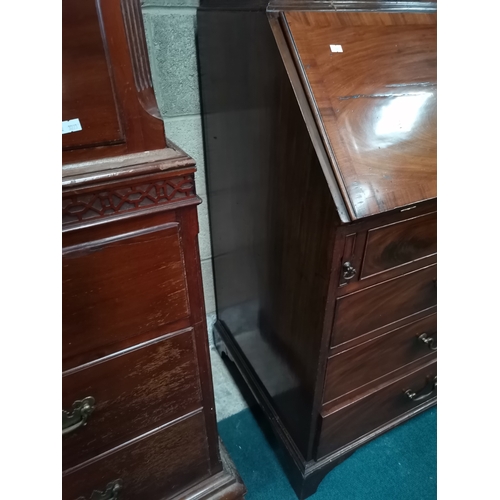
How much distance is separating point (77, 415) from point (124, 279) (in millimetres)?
245

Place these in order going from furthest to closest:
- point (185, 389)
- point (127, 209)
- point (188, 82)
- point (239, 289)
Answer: point (239, 289) → point (188, 82) → point (185, 389) → point (127, 209)

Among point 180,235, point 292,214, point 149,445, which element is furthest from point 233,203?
point 149,445

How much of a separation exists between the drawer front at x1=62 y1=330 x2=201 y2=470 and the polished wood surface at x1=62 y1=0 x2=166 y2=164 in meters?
0.32

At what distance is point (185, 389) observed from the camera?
726 millimetres

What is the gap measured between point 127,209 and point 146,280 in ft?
0.39

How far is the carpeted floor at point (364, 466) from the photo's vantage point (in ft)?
3.43

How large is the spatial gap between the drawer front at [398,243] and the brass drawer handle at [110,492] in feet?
2.01

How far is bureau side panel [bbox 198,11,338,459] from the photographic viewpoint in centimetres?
65

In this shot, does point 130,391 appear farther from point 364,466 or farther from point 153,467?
point 364,466

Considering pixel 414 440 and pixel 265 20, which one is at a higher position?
pixel 265 20

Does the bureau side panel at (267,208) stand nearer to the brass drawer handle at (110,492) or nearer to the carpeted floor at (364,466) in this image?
the carpeted floor at (364,466)

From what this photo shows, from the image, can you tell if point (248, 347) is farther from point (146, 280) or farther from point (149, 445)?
point (146, 280)

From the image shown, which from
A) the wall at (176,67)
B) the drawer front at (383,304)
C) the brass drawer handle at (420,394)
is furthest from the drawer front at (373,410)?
the wall at (176,67)

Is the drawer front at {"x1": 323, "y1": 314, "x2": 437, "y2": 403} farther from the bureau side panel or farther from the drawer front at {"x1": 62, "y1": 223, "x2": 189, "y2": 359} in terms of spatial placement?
the drawer front at {"x1": 62, "y1": 223, "x2": 189, "y2": 359}
